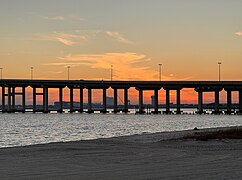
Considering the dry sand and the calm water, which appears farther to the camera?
the calm water

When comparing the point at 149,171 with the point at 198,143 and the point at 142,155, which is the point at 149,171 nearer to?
the point at 142,155

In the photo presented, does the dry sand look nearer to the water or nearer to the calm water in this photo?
the water

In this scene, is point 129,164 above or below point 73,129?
above

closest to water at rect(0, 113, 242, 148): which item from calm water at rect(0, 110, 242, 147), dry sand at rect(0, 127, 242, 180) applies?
calm water at rect(0, 110, 242, 147)

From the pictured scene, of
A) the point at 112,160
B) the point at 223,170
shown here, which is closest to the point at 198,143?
the point at 112,160

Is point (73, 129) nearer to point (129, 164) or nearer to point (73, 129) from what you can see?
point (73, 129)

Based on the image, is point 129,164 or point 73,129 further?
point 73,129

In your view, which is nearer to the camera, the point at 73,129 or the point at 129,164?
the point at 129,164

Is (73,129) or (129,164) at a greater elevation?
(129,164)

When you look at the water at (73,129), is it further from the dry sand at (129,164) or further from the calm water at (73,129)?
the dry sand at (129,164)

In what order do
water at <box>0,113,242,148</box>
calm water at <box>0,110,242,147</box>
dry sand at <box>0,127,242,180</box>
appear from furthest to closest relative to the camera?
calm water at <box>0,110,242,147</box> → water at <box>0,113,242,148</box> → dry sand at <box>0,127,242,180</box>

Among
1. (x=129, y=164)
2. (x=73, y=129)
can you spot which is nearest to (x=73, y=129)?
(x=73, y=129)

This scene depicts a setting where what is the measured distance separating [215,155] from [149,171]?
21.4 ft

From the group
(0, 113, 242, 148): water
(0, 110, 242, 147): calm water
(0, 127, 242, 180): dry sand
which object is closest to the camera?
(0, 127, 242, 180): dry sand
